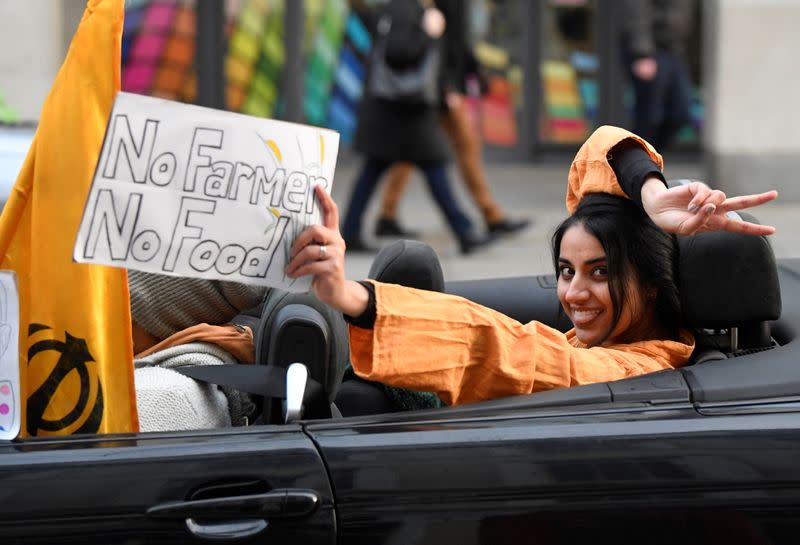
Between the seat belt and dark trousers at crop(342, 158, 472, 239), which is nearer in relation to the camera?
the seat belt

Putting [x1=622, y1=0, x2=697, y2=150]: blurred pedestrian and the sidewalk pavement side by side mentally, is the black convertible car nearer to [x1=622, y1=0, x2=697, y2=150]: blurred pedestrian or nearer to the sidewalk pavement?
the sidewalk pavement

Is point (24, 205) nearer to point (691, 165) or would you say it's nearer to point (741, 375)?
point (741, 375)

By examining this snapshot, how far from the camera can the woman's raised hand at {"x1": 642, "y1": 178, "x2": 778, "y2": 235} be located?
8.18ft

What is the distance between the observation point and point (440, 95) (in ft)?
26.4

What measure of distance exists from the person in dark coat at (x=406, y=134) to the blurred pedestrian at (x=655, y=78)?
3.73 m

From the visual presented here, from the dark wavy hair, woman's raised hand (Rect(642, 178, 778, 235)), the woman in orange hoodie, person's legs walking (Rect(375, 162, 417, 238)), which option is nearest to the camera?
the woman in orange hoodie

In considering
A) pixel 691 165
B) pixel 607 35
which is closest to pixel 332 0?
pixel 607 35

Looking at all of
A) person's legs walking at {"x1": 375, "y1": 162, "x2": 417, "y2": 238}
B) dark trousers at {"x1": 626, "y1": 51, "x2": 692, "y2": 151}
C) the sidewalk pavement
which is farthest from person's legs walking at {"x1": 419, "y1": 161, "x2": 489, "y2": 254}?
dark trousers at {"x1": 626, "y1": 51, "x2": 692, "y2": 151}

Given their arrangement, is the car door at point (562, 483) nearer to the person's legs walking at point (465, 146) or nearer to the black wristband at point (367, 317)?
the black wristband at point (367, 317)

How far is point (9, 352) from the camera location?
225 centimetres

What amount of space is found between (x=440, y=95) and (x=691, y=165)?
16.9 feet

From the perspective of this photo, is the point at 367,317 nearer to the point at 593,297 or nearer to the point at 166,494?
the point at 166,494

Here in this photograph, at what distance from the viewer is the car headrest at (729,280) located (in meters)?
2.72

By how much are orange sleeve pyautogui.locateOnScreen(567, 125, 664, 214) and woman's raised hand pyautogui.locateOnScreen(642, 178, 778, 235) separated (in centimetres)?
25
